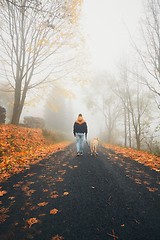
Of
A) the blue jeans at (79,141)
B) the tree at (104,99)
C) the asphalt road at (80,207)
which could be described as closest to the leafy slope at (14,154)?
the asphalt road at (80,207)

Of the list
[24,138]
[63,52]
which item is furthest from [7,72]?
[24,138]

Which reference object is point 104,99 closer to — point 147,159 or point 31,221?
point 147,159

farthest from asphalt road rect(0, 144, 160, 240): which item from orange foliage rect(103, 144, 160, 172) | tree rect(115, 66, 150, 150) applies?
tree rect(115, 66, 150, 150)

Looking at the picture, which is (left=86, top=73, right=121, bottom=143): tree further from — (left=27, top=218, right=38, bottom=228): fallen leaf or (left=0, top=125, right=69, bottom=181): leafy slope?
(left=27, top=218, right=38, bottom=228): fallen leaf

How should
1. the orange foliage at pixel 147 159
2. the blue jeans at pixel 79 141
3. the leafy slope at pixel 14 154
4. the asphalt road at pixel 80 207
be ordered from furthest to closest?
the blue jeans at pixel 79 141 < the orange foliage at pixel 147 159 < the leafy slope at pixel 14 154 < the asphalt road at pixel 80 207

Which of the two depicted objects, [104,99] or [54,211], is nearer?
[54,211]

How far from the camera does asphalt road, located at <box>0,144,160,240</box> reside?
258cm

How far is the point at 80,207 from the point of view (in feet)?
11.0

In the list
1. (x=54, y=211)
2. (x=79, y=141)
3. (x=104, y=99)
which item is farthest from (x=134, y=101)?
(x=54, y=211)

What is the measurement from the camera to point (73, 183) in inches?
187

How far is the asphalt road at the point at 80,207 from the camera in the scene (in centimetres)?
258

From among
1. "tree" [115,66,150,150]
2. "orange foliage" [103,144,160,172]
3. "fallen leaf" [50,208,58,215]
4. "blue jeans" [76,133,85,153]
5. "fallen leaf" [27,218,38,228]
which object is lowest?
"fallen leaf" [27,218,38,228]

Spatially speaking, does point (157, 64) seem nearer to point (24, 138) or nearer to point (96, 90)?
point (24, 138)

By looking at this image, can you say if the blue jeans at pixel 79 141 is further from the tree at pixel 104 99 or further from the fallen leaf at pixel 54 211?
the tree at pixel 104 99
